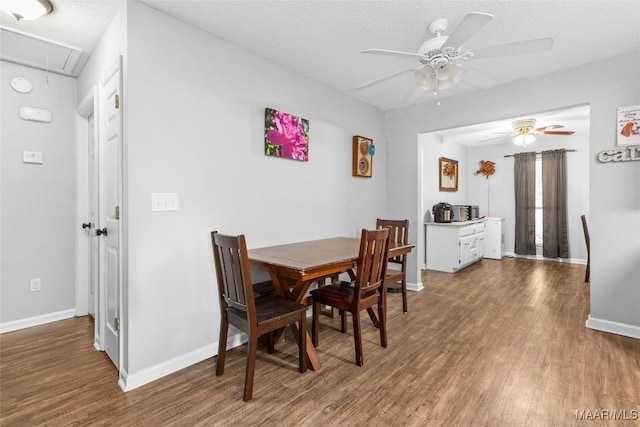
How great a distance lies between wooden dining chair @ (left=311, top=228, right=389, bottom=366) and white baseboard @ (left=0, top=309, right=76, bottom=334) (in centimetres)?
251

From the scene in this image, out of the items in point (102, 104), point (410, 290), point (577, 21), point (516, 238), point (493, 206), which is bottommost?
point (410, 290)

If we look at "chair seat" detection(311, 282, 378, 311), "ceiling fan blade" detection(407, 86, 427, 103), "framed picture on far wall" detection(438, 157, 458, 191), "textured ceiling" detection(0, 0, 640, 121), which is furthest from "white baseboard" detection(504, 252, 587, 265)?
"chair seat" detection(311, 282, 378, 311)

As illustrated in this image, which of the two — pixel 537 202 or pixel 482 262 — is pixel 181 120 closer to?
pixel 482 262

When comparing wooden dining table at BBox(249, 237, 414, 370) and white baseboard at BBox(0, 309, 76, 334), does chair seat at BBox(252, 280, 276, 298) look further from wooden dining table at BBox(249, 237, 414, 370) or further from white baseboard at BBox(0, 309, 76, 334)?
white baseboard at BBox(0, 309, 76, 334)

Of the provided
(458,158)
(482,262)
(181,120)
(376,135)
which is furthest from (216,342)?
(458,158)

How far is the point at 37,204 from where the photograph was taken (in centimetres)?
283

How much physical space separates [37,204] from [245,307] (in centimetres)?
248

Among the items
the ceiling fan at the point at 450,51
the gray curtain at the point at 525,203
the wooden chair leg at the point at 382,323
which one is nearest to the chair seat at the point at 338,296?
the wooden chair leg at the point at 382,323

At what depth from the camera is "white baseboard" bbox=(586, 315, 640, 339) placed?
8.62 feet

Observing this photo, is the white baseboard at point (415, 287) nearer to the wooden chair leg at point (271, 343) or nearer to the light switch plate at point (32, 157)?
the wooden chair leg at point (271, 343)

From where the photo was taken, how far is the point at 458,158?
6.49 m

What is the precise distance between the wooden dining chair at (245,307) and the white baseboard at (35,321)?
6.70ft

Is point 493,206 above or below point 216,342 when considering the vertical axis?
above

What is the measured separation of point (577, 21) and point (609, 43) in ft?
1.98
